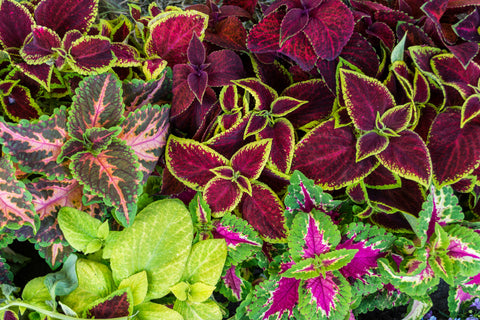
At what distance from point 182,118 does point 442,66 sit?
44 cm

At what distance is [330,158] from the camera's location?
0.67 metres

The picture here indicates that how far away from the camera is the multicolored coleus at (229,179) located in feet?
2.25

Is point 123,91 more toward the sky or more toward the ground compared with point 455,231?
more toward the sky

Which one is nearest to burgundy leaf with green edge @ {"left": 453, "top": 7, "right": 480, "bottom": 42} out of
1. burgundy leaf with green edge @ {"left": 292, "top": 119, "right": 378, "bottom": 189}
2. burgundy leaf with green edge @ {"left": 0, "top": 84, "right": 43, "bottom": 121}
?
burgundy leaf with green edge @ {"left": 292, "top": 119, "right": 378, "bottom": 189}

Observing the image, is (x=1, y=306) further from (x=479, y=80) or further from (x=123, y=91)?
(x=479, y=80)

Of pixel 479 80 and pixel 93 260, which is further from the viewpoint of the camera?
pixel 93 260

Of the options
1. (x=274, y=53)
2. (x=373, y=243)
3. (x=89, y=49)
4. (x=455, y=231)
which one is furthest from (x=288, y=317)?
(x=89, y=49)

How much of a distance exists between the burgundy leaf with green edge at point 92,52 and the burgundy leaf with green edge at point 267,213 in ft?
1.04

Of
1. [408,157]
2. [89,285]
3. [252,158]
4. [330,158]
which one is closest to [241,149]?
[252,158]

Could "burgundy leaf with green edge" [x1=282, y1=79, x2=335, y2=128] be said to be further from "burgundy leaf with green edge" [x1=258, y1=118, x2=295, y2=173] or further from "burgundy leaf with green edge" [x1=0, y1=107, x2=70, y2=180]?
"burgundy leaf with green edge" [x1=0, y1=107, x2=70, y2=180]

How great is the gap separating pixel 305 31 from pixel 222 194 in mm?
299

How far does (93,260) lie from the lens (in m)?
0.80

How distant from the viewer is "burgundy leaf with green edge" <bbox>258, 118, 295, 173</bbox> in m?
0.67

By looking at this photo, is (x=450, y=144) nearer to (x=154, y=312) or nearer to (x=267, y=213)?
(x=267, y=213)
